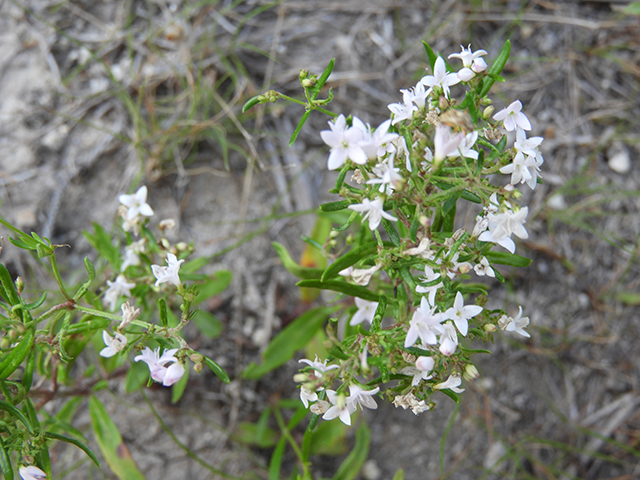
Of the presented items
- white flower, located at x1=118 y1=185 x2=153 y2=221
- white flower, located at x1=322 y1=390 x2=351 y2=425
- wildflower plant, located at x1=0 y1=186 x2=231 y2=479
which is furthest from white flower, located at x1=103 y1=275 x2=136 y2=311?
white flower, located at x1=322 y1=390 x2=351 y2=425

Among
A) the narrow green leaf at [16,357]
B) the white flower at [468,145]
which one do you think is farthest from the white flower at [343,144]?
the narrow green leaf at [16,357]

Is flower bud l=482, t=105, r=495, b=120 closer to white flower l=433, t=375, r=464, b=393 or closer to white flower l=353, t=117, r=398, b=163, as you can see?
white flower l=353, t=117, r=398, b=163

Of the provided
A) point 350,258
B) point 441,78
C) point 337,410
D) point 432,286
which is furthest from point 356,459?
point 441,78

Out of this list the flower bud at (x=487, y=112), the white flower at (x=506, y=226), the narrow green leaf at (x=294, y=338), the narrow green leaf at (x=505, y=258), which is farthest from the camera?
the narrow green leaf at (x=294, y=338)

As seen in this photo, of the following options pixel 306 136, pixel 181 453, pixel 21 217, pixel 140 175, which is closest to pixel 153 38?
pixel 140 175

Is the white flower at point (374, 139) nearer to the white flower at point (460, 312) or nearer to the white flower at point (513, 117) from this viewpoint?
the white flower at point (513, 117)

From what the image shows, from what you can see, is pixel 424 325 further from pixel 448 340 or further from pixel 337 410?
pixel 337 410
